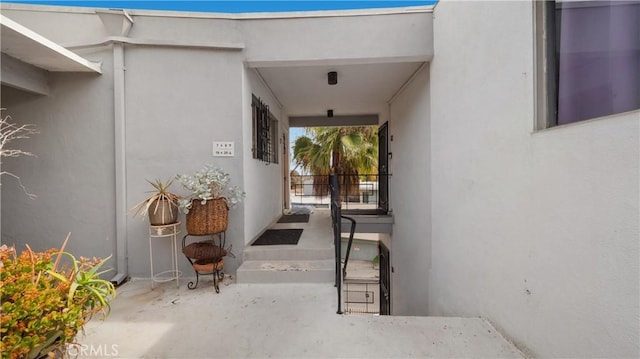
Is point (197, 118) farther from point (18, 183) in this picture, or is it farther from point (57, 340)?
point (57, 340)

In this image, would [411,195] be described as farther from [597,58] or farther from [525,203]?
[597,58]

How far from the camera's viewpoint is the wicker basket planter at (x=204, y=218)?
2.64 metres

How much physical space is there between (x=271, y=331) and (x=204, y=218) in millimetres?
1272

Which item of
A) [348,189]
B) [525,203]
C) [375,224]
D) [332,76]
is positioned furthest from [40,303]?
[348,189]

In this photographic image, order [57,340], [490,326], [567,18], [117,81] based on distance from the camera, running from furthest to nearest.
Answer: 1. [117,81]
2. [490,326]
3. [567,18]
4. [57,340]

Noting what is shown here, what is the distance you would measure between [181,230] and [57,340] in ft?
6.55

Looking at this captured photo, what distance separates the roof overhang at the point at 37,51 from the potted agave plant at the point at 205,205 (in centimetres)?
161

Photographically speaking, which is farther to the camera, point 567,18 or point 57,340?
point 567,18

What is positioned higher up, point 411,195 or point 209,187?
point 209,187

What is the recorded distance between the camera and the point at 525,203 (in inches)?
67.4

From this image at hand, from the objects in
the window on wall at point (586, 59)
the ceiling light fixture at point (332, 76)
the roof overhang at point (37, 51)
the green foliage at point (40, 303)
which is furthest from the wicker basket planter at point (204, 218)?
the window on wall at point (586, 59)

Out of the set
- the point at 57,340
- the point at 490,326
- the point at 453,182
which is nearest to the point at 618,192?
the point at 490,326

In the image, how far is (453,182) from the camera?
2.72m

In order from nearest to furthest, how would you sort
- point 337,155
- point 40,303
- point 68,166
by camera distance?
point 40,303 → point 68,166 → point 337,155
